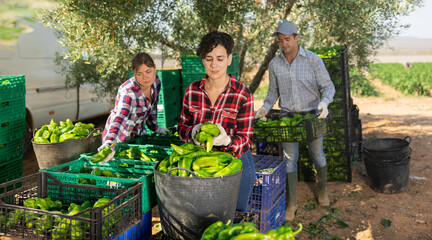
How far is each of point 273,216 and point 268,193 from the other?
444 millimetres

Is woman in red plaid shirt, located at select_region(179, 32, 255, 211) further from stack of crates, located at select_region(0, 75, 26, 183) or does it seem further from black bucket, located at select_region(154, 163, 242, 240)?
stack of crates, located at select_region(0, 75, 26, 183)

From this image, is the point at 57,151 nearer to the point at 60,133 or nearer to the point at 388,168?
the point at 60,133

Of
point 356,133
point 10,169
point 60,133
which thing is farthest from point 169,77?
point 356,133

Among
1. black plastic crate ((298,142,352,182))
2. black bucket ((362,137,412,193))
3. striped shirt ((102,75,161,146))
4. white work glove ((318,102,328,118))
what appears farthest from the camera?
black plastic crate ((298,142,352,182))

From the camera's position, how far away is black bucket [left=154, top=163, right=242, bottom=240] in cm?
241

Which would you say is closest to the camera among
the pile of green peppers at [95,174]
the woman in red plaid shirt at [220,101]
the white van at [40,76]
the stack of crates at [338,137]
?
the woman in red plaid shirt at [220,101]

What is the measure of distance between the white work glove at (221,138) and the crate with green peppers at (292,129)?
2.10m

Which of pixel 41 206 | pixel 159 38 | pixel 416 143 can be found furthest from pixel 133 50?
pixel 416 143

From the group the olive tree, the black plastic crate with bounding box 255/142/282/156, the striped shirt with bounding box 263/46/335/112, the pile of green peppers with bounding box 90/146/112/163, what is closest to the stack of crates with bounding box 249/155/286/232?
the striped shirt with bounding box 263/46/335/112

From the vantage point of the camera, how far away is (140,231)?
291 centimetres

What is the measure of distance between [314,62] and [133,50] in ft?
10.4

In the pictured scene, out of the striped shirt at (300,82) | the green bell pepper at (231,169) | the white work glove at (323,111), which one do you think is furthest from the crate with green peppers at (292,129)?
the green bell pepper at (231,169)

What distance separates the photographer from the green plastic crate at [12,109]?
5.03 meters

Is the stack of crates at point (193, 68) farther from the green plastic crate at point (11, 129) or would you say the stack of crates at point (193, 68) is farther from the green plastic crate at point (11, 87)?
the green plastic crate at point (11, 129)
